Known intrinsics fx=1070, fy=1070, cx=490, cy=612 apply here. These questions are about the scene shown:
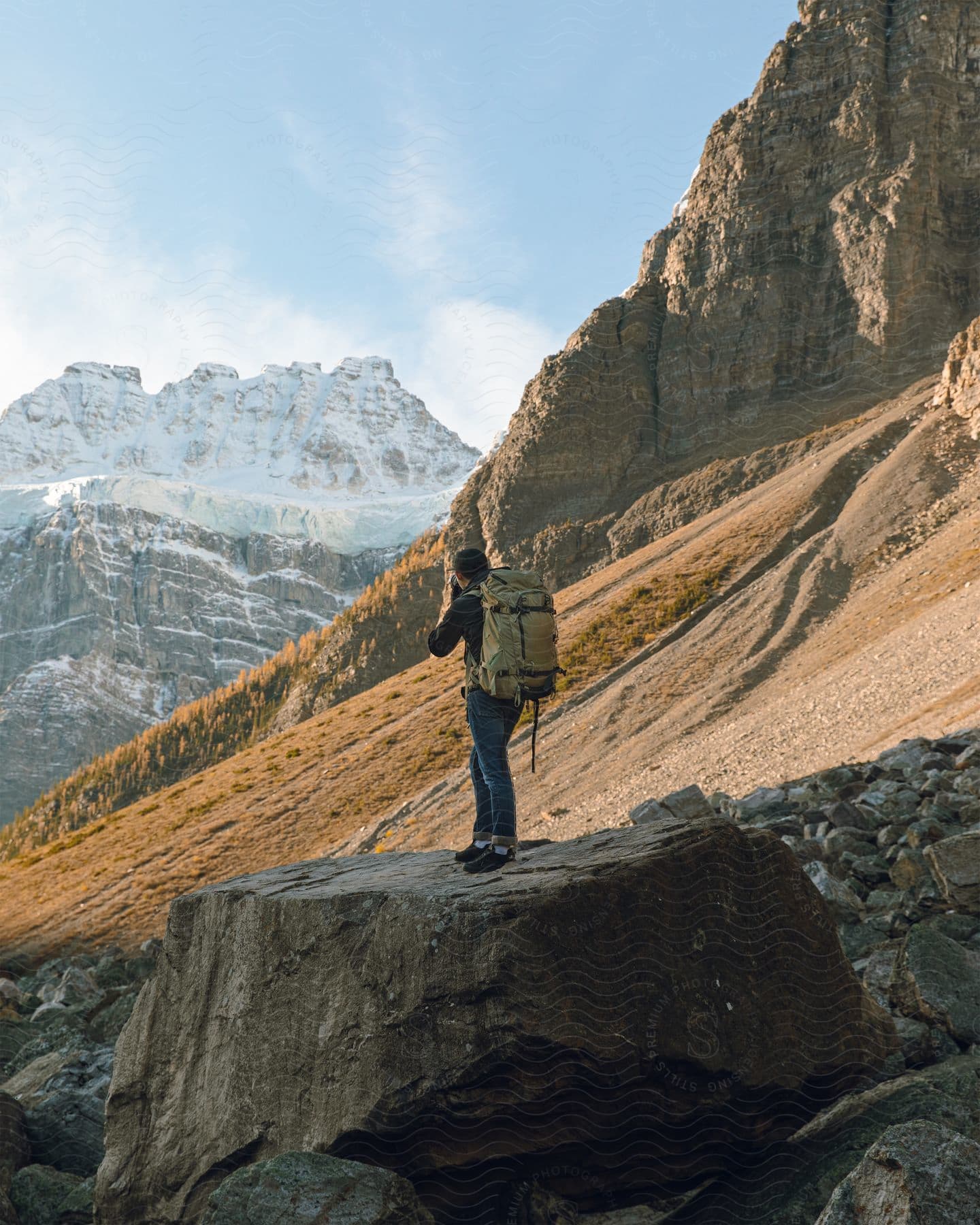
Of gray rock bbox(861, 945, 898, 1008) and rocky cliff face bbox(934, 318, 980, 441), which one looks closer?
gray rock bbox(861, 945, 898, 1008)

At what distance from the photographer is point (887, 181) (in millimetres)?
74938

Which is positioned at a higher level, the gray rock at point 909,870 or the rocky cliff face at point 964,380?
the rocky cliff face at point 964,380

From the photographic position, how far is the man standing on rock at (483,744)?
329 inches

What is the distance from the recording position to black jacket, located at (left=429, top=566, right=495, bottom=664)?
878cm

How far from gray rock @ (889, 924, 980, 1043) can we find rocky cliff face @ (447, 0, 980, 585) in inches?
2629

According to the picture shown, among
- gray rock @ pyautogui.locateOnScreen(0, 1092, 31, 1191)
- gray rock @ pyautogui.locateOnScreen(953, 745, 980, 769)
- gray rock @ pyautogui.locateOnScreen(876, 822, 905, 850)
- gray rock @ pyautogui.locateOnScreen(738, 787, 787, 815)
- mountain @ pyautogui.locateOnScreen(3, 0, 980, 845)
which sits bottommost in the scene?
gray rock @ pyautogui.locateOnScreen(0, 1092, 31, 1191)

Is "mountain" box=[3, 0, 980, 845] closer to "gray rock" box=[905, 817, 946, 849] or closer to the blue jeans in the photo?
"gray rock" box=[905, 817, 946, 849]

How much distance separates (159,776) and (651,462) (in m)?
69.6

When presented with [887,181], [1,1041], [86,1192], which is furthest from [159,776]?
[86,1192]

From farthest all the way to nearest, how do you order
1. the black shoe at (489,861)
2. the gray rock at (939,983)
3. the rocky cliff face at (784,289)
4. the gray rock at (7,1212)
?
the rocky cliff face at (784,289)
the gray rock at (7,1212)
the black shoe at (489,861)
the gray rock at (939,983)

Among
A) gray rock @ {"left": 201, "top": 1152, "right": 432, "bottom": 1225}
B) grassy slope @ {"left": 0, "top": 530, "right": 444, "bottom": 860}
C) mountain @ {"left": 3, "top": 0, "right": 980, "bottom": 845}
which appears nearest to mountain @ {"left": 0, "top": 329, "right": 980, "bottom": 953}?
mountain @ {"left": 3, "top": 0, "right": 980, "bottom": 845}

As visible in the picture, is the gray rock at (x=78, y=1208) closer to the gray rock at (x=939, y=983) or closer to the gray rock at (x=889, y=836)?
the gray rock at (x=939, y=983)

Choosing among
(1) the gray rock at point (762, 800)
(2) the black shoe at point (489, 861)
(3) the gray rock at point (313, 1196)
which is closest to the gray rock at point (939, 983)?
(2) the black shoe at point (489, 861)

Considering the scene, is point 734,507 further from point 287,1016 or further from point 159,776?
point 159,776
